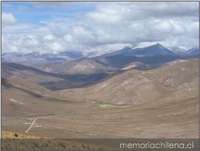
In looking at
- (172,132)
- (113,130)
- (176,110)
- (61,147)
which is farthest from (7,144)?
(176,110)

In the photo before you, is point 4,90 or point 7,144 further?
point 4,90

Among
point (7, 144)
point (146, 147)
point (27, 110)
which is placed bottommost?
point (27, 110)

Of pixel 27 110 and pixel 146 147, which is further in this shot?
pixel 27 110

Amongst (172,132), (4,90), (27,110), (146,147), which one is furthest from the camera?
(4,90)

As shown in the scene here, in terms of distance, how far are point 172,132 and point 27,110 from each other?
78.7 metres

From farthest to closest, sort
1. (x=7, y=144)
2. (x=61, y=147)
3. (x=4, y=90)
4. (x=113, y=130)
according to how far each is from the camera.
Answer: (x=4, y=90) → (x=113, y=130) → (x=61, y=147) → (x=7, y=144)

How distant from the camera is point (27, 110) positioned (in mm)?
148875

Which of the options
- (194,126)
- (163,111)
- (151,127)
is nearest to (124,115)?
(163,111)

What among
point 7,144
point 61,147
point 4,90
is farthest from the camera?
point 4,90

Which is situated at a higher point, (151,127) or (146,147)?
(146,147)

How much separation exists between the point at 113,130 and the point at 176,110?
28.1 m

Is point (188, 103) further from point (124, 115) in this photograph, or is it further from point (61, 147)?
point (61, 147)

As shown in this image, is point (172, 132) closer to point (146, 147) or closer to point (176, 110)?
point (176, 110)

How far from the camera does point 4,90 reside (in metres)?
171
